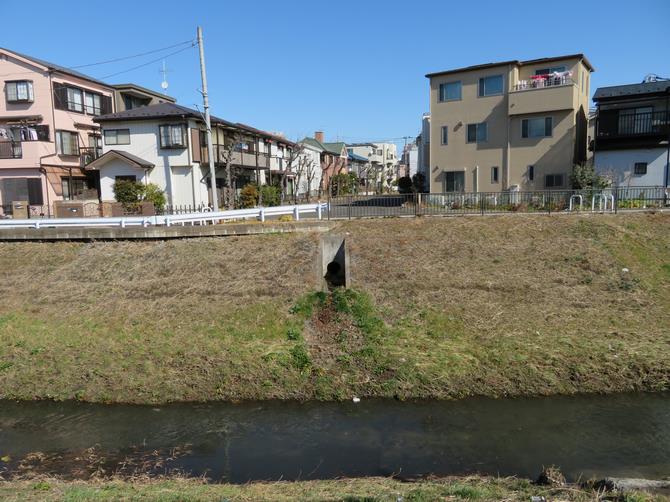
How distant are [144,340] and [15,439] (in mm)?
3376

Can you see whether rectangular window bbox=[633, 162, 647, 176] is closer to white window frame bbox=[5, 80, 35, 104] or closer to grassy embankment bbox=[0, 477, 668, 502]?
grassy embankment bbox=[0, 477, 668, 502]

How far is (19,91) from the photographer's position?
3014cm

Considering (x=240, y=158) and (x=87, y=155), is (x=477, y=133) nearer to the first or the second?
(x=240, y=158)

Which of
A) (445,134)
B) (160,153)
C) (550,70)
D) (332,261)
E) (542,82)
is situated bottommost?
(332,261)

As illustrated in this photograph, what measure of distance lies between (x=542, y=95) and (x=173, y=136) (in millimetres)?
21220

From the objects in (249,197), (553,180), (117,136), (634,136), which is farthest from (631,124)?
(117,136)

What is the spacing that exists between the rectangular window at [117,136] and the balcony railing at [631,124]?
1092 inches

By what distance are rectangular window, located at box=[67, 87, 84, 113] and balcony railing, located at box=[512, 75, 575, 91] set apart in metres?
28.2

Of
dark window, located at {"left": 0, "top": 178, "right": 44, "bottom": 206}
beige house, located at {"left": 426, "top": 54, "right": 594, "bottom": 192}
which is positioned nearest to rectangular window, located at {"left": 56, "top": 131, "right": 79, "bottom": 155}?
dark window, located at {"left": 0, "top": 178, "right": 44, "bottom": 206}

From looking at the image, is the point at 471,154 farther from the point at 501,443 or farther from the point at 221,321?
the point at 501,443

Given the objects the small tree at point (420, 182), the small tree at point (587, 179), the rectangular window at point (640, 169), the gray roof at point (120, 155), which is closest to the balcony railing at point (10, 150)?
the gray roof at point (120, 155)

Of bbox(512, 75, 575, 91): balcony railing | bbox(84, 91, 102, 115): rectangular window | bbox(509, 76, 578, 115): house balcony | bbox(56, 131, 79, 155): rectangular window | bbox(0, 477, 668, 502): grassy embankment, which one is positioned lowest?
bbox(0, 477, 668, 502): grassy embankment

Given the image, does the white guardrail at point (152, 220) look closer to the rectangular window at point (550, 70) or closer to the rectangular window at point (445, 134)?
the rectangular window at point (445, 134)

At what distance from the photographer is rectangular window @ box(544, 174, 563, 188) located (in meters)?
25.9
